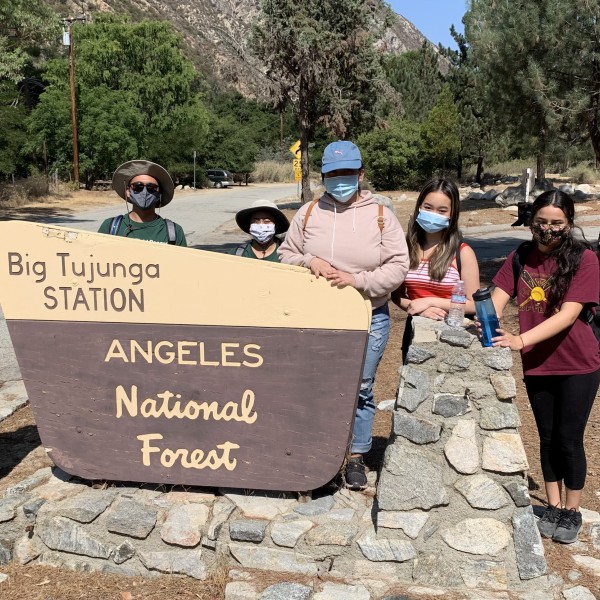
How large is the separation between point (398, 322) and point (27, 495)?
5581mm

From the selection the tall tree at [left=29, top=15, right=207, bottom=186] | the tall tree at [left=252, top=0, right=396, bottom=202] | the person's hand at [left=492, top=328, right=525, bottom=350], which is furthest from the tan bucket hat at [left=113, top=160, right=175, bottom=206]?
the tall tree at [left=29, top=15, right=207, bottom=186]

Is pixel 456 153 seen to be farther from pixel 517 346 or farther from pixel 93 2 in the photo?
pixel 93 2

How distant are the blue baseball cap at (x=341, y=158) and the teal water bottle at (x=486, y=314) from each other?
79cm

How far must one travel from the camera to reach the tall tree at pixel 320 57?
2159 cm

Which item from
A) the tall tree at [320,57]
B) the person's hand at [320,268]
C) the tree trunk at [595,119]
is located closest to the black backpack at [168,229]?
the person's hand at [320,268]

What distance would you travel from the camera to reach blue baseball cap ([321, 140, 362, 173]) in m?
3.10

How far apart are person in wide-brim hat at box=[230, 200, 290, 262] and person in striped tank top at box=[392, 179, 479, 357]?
0.81 metres

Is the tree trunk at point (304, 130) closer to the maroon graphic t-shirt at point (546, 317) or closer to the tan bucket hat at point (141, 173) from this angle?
the tan bucket hat at point (141, 173)

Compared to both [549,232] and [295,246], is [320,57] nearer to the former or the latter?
[295,246]

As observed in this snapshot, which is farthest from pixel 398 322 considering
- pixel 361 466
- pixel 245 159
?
pixel 245 159

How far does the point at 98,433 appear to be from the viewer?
11.5 ft

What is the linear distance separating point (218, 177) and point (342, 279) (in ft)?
146

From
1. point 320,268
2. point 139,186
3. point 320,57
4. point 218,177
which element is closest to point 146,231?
point 139,186

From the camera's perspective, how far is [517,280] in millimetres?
3203
